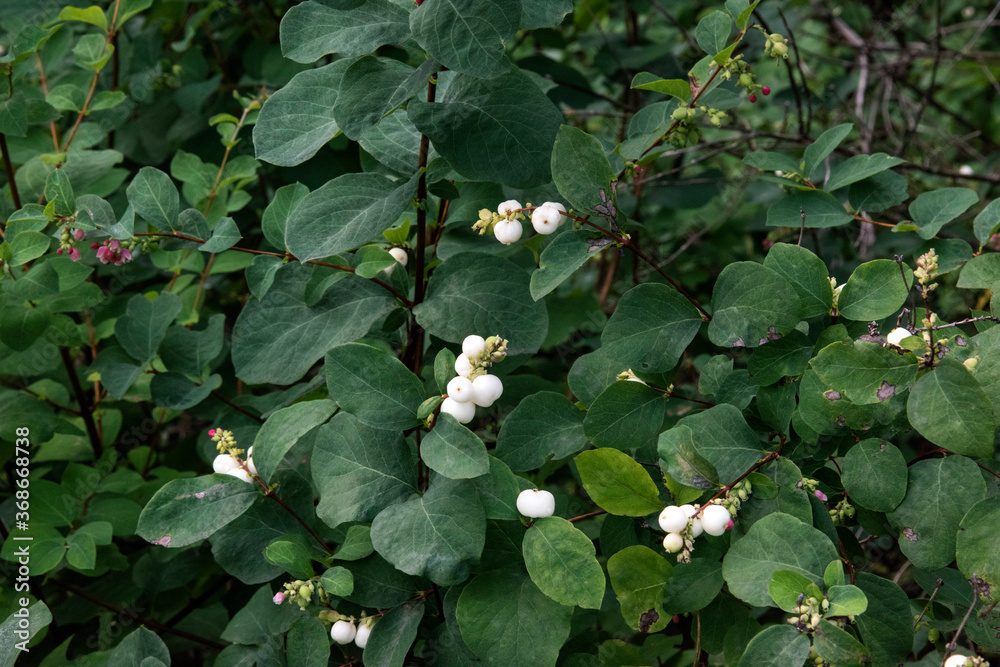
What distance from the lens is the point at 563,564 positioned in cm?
96

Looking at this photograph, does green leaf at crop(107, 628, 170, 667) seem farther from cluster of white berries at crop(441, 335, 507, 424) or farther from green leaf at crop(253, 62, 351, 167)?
green leaf at crop(253, 62, 351, 167)

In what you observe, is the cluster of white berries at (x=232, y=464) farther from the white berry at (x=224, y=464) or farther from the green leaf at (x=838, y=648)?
the green leaf at (x=838, y=648)

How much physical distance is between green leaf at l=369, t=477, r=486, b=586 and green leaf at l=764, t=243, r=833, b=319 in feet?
1.69

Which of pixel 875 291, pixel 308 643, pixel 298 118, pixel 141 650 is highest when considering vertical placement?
pixel 298 118

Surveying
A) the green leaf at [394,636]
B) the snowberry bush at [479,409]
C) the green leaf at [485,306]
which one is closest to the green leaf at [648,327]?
the snowberry bush at [479,409]

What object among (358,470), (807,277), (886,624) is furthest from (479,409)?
(886,624)

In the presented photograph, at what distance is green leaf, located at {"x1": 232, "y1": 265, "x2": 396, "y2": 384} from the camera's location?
4.04 ft

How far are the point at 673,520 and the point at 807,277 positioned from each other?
1.27 feet

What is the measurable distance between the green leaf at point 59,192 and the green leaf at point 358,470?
2.02 ft

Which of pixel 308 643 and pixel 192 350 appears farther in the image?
pixel 192 350

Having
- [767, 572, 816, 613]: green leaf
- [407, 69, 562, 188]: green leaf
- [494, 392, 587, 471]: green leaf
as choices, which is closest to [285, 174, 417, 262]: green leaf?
[407, 69, 562, 188]: green leaf

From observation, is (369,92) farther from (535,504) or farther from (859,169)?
(859,169)

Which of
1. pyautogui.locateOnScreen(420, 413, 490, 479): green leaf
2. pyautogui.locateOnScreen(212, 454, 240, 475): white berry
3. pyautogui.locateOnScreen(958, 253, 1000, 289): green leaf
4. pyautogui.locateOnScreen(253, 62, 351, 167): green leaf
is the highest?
pyautogui.locateOnScreen(253, 62, 351, 167): green leaf

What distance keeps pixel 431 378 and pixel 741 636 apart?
66 cm
